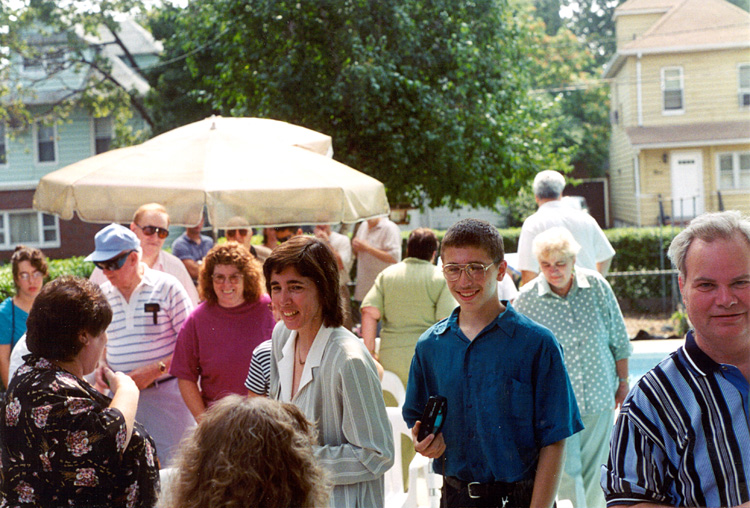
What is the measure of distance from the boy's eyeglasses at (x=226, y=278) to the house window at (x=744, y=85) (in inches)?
423

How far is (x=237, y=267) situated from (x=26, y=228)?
23555 mm

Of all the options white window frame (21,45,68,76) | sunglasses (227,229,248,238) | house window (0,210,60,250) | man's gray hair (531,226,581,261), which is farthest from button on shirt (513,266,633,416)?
Result: house window (0,210,60,250)

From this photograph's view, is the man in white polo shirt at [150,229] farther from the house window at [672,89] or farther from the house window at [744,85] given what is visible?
the house window at [672,89]

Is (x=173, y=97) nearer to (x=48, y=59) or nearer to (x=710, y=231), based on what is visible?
(x=48, y=59)

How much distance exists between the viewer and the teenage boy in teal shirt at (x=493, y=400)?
249cm

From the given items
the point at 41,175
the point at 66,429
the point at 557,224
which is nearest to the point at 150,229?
the point at 66,429

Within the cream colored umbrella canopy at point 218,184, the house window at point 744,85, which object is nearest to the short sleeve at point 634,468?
the cream colored umbrella canopy at point 218,184

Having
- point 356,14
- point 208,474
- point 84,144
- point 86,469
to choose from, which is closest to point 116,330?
point 86,469

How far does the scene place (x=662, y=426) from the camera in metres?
1.62

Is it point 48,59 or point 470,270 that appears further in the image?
point 48,59

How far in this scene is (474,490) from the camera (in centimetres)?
250

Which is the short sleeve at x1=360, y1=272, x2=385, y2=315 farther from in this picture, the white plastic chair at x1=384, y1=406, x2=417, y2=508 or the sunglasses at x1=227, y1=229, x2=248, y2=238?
the white plastic chair at x1=384, y1=406, x2=417, y2=508

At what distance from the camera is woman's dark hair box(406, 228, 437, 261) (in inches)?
205

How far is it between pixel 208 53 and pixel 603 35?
8.56 metres
